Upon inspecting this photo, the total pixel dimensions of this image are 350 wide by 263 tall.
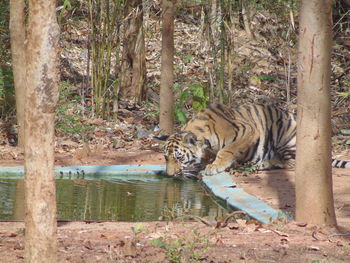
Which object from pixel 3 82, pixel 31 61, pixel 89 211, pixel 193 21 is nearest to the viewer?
pixel 31 61

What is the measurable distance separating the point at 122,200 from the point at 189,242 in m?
2.99

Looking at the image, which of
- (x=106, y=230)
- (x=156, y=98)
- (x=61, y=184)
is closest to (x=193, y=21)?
(x=156, y=98)

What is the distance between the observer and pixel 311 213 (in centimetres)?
568

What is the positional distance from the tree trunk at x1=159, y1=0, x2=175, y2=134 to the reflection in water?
2308mm

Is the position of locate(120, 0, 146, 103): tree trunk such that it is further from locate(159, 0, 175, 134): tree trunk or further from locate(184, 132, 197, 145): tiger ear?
locate(184, 132, 197, 145): tiger ear

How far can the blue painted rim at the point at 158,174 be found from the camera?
6.80m

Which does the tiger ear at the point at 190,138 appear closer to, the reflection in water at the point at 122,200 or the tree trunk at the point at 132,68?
the reflection in water at the point at 122,200

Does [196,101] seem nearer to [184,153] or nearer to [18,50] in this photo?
[184,153]

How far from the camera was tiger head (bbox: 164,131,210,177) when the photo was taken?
29.6ft

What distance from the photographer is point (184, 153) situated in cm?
913

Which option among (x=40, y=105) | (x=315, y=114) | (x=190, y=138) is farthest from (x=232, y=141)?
(x=40, y=105)

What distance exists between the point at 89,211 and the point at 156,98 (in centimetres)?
816

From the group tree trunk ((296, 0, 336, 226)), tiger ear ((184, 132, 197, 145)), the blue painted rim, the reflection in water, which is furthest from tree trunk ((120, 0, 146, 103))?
tree trunk ((296, 0, 336, 226))

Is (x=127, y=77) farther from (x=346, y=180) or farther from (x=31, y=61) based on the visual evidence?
(x=31, y=61)
